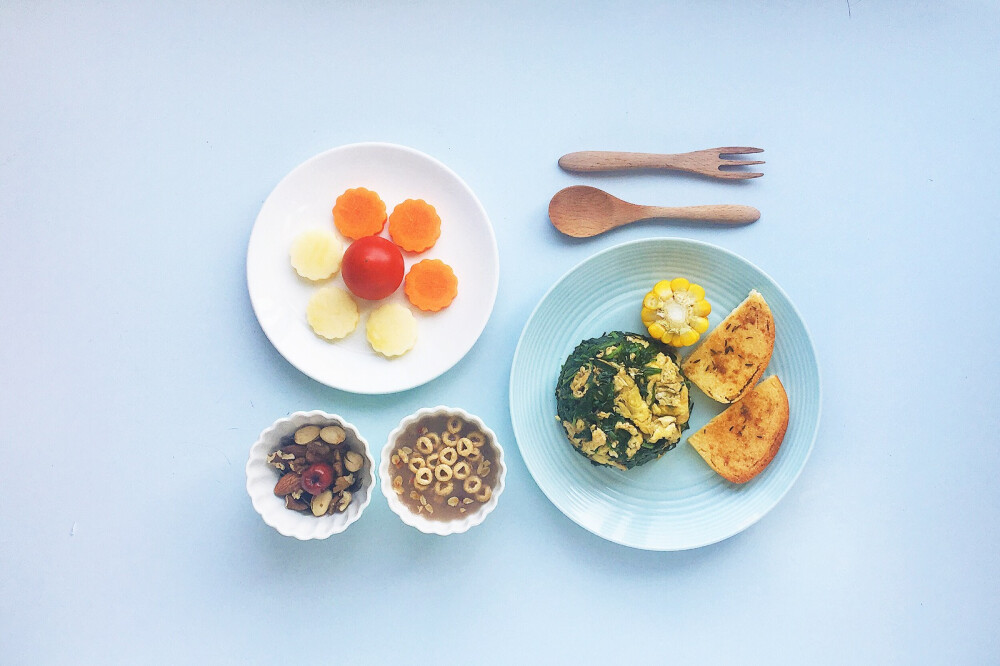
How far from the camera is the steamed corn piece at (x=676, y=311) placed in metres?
1.87

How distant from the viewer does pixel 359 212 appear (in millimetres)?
1926

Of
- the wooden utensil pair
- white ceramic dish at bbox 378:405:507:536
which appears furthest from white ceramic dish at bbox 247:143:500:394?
the wooden utensil pair

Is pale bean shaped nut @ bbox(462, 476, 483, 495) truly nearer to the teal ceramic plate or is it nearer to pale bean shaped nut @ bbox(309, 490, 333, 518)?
the teal ceramic plate

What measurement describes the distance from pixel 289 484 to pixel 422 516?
37 centimetres

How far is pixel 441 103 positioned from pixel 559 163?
406 mm

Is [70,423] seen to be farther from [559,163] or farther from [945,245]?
[945,245]

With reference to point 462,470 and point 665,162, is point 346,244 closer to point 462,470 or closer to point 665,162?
point 462,470

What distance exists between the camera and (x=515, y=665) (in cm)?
203

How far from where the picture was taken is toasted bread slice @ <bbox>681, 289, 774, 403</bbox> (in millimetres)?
1882

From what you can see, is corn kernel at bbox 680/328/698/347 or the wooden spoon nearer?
corn kernel at bbox 680/328/698/347

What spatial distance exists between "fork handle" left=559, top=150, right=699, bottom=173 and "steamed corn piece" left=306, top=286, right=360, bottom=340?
2.53ft

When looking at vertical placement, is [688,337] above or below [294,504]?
above

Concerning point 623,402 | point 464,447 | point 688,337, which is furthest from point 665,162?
point 464,447

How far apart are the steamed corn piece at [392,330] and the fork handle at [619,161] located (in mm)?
661
